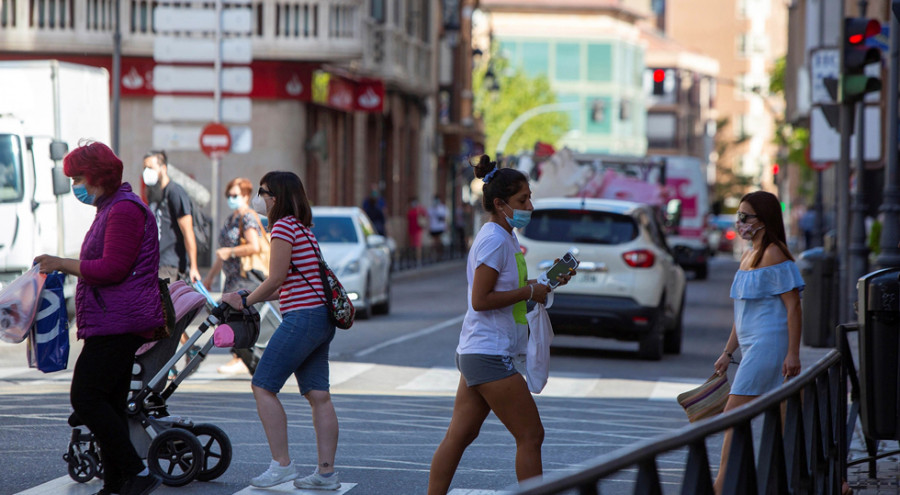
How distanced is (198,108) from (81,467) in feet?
47.7

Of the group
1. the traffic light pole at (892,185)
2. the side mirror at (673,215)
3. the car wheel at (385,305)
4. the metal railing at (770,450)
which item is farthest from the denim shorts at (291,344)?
the side mirror at (673,215)

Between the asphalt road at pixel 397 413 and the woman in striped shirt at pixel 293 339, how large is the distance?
0.20 m

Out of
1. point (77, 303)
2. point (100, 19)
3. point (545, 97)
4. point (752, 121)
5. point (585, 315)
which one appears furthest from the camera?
point (752, 121)

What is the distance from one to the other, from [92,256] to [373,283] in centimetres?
1418

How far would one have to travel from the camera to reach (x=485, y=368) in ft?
22.2

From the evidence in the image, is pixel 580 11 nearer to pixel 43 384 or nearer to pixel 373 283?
pixel 373 283

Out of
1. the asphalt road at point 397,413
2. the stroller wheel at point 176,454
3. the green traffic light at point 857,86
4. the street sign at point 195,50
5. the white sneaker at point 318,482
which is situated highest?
the street sign at point 195,50

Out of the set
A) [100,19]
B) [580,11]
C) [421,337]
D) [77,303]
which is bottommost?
[421,337]

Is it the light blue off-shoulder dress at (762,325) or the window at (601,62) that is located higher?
the window at (601,62)

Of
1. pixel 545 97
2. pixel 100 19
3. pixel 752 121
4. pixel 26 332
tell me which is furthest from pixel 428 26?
pixel 752 121

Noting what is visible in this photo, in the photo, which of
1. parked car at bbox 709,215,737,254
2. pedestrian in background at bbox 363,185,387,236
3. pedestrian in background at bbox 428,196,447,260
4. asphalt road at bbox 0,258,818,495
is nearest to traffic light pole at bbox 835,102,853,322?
asphalt road at bbox 0,258,818,495

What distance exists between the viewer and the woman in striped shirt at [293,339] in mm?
7855

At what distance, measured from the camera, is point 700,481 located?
448cm

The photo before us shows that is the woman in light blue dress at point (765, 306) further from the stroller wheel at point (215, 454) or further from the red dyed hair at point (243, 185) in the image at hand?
the red dyed hair at point (243, 185)
